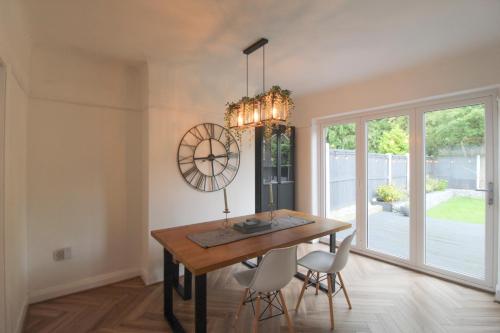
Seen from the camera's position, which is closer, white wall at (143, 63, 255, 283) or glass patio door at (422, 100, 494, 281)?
glass patio door at (422, 100, 494, 281)

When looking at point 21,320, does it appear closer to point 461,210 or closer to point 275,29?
point 275,29

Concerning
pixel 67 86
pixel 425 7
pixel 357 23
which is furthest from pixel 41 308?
pixel 425 7

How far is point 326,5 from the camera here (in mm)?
1823

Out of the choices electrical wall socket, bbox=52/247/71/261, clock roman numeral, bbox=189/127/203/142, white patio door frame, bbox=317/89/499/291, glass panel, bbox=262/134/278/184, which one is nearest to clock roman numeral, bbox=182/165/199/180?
clock roman numeral, bbox=189/127/203/142

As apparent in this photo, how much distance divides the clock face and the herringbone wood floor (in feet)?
4.00

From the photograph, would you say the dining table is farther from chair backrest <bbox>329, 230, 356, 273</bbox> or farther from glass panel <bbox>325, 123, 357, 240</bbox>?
glass panel <bbox>325, 123, 357, 240</bbox>

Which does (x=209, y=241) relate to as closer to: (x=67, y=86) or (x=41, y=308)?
(x=41, y=308)

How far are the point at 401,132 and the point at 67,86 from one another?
3998mm

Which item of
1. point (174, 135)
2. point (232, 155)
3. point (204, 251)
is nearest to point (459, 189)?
point (232, 155)

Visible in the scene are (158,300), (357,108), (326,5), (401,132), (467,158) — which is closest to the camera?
(326,5)

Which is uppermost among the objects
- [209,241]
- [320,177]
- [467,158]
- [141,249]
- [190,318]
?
[467,158]

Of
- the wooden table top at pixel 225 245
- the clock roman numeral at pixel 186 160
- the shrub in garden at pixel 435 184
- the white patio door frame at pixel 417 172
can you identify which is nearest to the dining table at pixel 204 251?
Answer: the wooden table top at pixel 225 245

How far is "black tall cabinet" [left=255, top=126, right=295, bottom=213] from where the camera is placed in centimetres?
404

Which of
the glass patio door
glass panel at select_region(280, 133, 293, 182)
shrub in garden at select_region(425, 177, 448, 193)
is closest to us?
the glass patio door
